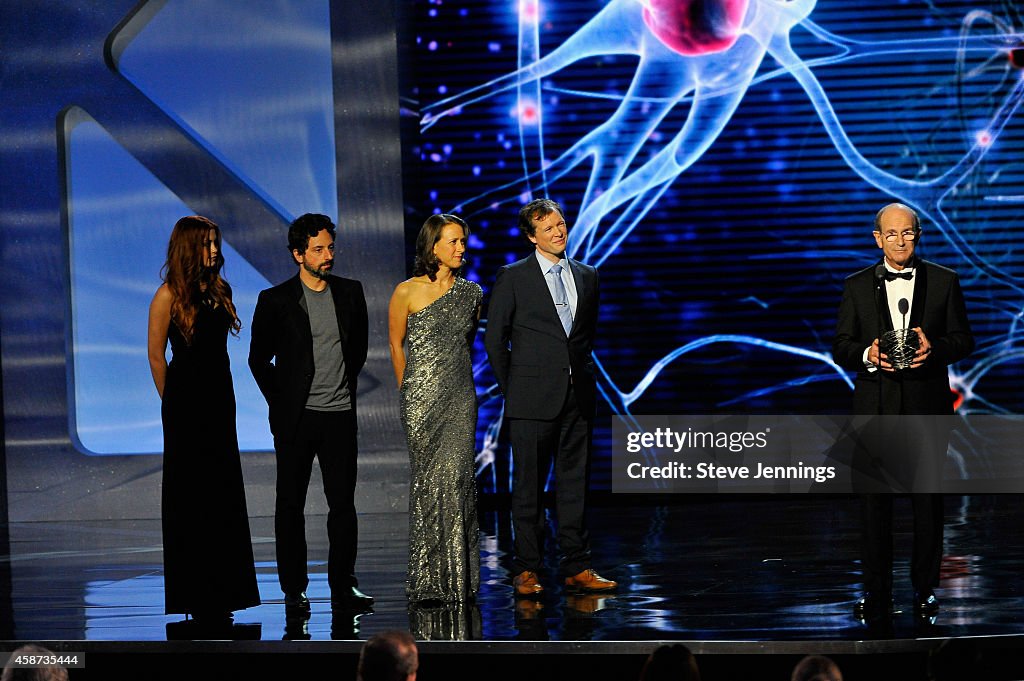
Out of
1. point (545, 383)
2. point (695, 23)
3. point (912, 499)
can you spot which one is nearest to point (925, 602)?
point (912, 499)

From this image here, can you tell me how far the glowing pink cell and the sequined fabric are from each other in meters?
4.35

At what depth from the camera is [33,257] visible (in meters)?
8.28

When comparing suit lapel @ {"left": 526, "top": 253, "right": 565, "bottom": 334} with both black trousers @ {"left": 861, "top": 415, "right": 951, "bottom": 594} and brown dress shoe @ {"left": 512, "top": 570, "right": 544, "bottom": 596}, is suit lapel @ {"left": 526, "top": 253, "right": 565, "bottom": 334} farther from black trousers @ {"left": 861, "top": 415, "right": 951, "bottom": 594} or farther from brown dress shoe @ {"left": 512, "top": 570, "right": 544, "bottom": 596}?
black trousers @ {"left": 861, "top": 415, "right": 951, "bottom": 594}

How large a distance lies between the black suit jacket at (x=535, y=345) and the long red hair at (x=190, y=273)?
1.06 metres

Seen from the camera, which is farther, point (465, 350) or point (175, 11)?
point (175, 11)

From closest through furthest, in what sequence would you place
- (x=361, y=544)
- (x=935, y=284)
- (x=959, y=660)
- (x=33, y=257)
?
(x=959, y=660)
(x=935, y=284)
(x=361, y=544)
(x=33, y=257)

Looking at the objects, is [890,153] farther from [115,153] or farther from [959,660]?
[959,660]

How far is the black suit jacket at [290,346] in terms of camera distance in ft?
15.6

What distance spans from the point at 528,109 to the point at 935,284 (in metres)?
4.60

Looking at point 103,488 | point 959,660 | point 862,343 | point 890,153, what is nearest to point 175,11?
point 103,488

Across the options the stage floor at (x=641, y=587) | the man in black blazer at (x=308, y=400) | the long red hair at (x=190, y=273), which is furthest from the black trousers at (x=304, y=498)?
the long red hair at (x=190, y=273)

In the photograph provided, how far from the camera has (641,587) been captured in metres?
4.98

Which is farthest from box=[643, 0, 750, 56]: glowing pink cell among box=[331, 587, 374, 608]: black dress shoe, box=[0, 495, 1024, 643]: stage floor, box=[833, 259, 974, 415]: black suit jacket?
box=[331, 587, 374, 608]: black dress shoe

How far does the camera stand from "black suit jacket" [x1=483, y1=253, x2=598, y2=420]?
4.83 m
